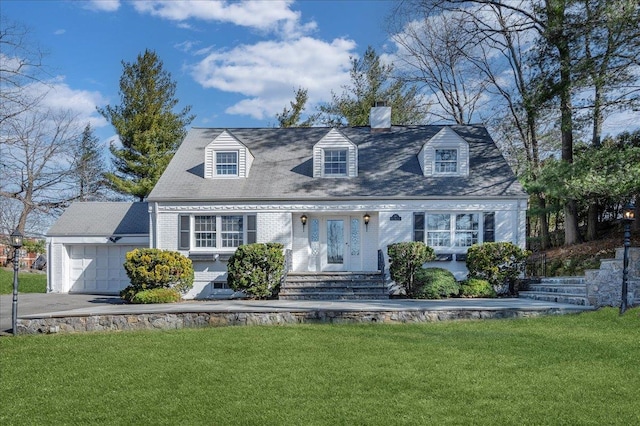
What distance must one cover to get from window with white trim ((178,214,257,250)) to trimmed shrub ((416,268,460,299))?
559 centimetres

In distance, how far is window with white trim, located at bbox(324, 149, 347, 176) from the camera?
54.3 feet

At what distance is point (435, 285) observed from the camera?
43.5 feet

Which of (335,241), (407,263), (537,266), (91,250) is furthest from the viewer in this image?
(91,250)

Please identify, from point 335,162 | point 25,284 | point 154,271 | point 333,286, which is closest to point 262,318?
point 333,286

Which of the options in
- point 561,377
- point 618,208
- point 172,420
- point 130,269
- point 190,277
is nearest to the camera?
point 172,420

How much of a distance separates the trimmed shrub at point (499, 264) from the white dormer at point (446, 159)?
323cm

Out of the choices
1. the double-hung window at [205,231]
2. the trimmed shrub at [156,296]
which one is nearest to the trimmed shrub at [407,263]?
the double-hung window at [205,231]

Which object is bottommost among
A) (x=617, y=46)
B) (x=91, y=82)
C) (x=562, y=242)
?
(x=562, y=242)

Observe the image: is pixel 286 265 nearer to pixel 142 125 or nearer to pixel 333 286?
pixel 333 286

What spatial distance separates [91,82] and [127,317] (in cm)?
1373

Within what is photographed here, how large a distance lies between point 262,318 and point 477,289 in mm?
6793

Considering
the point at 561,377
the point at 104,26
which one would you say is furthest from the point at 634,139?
the point at 104,26

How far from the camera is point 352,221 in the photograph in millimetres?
15844

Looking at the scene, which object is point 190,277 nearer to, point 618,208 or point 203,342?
point 203,342
